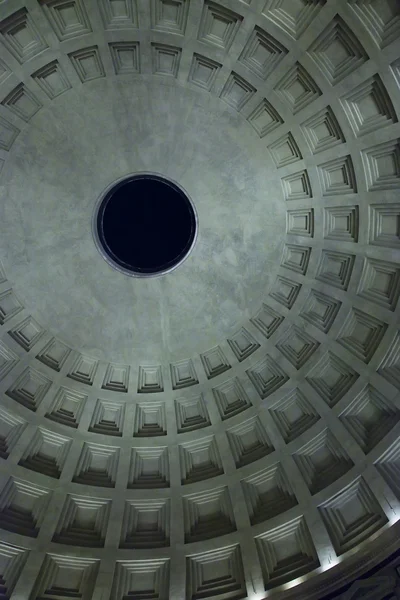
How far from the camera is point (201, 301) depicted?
20828 mm

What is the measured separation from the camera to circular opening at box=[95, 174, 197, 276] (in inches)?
800

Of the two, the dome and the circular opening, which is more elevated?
the circular opening

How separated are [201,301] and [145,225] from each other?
402 cm

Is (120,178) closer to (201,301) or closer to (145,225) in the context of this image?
(145,225)

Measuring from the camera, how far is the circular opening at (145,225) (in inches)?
800

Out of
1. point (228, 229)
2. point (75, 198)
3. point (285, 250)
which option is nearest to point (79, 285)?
point (75, 198)

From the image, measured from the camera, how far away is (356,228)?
18.3 metres

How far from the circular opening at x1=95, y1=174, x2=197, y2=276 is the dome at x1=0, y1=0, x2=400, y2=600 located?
119 mm

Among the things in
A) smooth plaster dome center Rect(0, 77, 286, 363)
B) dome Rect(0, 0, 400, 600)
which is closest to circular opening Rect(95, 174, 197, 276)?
dome Rect(0, 0, 400, 600)

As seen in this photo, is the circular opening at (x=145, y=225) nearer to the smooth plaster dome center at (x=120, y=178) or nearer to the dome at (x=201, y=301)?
the dome at (x=201, y=301)

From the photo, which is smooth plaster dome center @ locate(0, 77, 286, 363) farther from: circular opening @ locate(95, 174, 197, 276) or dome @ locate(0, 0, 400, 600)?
circular opening @ locate(95, 174, 197, 276)

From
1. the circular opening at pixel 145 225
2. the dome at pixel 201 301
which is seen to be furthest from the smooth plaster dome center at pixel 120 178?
the circular opening at pixel 145 225

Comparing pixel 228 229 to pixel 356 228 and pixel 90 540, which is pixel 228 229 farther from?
pixel 90 540

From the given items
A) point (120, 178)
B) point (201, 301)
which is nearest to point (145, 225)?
point (120, 178)
